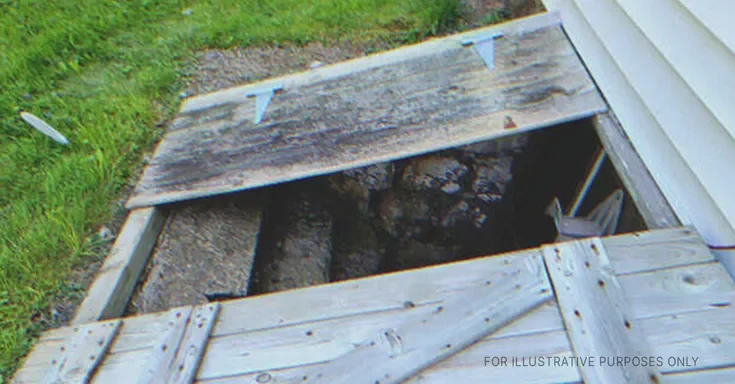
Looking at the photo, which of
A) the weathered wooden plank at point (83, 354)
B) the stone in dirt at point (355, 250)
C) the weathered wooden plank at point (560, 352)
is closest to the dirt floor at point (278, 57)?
the stone in dirt at point (355, 250)

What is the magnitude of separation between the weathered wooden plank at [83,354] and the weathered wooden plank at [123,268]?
178 millimetres

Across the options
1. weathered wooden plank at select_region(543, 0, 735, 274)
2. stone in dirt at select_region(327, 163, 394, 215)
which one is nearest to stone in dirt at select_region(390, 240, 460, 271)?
stone in dirt at select_region(327, 163, 394, 215)

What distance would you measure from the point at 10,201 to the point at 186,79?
4.66 feet

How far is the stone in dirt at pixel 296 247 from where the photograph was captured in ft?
9.89

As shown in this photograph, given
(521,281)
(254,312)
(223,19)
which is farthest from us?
(223,19)

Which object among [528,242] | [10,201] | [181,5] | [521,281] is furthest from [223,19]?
[521,281]

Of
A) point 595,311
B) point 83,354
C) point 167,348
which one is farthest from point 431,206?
point 83,354

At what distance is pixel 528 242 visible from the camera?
11.5 ft

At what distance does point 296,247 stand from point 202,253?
0.51 m

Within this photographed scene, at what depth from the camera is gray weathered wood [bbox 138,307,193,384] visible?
2.06 m

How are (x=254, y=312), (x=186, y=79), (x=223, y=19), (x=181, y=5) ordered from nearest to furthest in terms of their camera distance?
(x=254, y=312) → (x=186, y=79) → (x=223, y=19) → (x=181, y=5)

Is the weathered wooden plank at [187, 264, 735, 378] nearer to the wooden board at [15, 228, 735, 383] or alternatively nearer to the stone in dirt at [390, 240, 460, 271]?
the wooden board at [15, 228, 735, 383]

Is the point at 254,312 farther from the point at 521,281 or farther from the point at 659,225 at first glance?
Answer: the point at 659,225

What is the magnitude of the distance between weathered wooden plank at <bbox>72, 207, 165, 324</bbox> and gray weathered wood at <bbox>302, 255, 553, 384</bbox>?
1.07 m
